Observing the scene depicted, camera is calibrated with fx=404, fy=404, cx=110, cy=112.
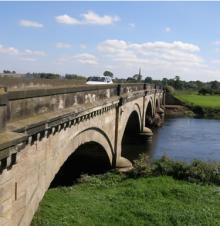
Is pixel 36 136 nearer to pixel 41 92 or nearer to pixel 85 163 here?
pixel 41 92

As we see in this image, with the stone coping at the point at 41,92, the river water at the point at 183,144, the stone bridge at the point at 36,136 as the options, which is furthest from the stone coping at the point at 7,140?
the river water at the point at 183,144

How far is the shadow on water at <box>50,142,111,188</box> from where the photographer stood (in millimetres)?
18531

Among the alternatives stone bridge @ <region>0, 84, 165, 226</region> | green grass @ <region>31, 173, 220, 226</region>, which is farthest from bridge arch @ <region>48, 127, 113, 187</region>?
green grass @ <region>31, 173, 220, 226</region>

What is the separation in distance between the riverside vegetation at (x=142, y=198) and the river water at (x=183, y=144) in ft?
30.2

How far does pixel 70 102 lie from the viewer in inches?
446

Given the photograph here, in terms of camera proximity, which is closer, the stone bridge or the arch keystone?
the stone bridge

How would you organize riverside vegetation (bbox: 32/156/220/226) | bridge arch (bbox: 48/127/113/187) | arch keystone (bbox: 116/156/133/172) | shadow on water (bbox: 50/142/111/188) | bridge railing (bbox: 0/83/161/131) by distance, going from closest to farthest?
bridge railing (bbox: 0/83/161/131)
bridge arch (bbox: 48/127/113/187)
riverside vegetation (bbox: 32/156/220/226)
shadow on water (bbox: 50/142/111/188)
arch keystone (bbox: 116/156/133/172)

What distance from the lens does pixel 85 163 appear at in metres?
19.9

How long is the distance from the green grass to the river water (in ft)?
36.2

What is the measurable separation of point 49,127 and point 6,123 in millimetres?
2200

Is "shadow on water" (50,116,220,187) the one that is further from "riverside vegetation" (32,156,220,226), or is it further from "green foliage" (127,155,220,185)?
"green foliage" (127,155,220,185)

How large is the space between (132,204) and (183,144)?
21095 millimetres

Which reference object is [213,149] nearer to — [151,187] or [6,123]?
[151,187]

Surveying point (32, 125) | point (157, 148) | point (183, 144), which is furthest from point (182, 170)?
point (183, 144)
